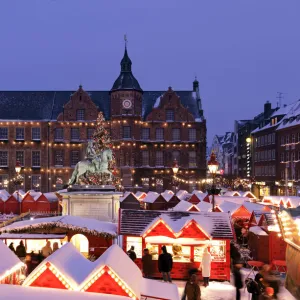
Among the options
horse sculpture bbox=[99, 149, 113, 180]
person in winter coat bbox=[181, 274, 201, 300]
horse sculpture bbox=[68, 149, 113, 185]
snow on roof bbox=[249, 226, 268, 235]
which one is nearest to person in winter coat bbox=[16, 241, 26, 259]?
person in winter coat bbox=[181, 274, 201, 300]

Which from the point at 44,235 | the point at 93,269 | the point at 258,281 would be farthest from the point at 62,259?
the point at 44,235

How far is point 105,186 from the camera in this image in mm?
28797

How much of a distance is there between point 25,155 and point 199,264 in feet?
152

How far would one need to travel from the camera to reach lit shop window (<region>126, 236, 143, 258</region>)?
1872 cm

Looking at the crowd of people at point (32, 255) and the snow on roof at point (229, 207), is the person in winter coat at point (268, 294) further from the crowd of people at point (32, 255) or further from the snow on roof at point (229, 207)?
the snow on roof at point (229, 207)

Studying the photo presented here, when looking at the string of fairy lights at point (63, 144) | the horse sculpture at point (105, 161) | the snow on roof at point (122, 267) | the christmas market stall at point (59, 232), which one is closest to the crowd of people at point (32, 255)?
the christmas market stall at point (59, 232)

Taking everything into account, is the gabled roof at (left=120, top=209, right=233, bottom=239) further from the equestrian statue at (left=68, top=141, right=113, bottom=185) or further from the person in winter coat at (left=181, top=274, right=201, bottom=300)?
the equestrian statue at (left=68, top=141, right=113, bottom=185)

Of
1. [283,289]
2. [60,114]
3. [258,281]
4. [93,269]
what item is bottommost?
[283,289]

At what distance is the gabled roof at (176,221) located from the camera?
60.2 ft

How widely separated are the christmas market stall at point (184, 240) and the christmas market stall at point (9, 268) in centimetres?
747

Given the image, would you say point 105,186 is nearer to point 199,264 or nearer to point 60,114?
point 199,264

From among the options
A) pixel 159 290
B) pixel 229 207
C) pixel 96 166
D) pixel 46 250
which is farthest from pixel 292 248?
pixel 96 166

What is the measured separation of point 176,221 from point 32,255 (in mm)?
5372

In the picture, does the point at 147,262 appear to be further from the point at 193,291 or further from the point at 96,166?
the point at 96,166
